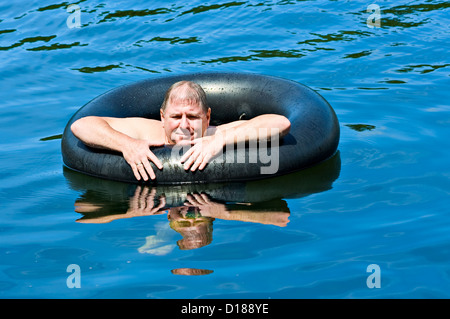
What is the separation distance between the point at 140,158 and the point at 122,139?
0.21 meters

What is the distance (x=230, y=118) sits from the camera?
6.69m

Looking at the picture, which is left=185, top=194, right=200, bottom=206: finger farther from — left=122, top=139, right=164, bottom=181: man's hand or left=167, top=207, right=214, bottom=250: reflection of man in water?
left=122, top=139, right=164, bottom=181: man's hand

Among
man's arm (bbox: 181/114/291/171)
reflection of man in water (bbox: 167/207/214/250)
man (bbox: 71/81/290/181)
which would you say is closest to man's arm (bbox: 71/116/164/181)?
man (bbox: 71/81/290/181)

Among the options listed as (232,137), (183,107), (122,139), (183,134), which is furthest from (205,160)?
(122,139)

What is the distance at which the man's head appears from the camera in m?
5.50

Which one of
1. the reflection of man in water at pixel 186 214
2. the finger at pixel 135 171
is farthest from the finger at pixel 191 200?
the finger at pixel 135 171

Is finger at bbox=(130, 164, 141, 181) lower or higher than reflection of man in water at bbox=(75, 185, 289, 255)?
higher

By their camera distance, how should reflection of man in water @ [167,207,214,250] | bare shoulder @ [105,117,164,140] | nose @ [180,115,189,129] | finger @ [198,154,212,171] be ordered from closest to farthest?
1. reflection of man in water @ [167,207,214,250]
2. finger @ [198,154,212,171]
3. nose @ [180,115,189,129]
4. bare shoulder @ [105,117,164,140]

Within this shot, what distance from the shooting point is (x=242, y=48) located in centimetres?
926

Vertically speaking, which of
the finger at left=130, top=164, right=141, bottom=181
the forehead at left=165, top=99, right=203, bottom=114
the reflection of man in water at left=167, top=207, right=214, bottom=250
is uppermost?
the forehead at left=165, top=99, right=203, bottom=114

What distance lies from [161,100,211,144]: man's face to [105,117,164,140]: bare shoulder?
26 centimetres

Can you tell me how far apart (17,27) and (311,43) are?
13.5 ft

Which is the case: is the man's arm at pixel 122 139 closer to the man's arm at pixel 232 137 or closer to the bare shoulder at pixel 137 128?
the bare shoulder at pixel 137 128
